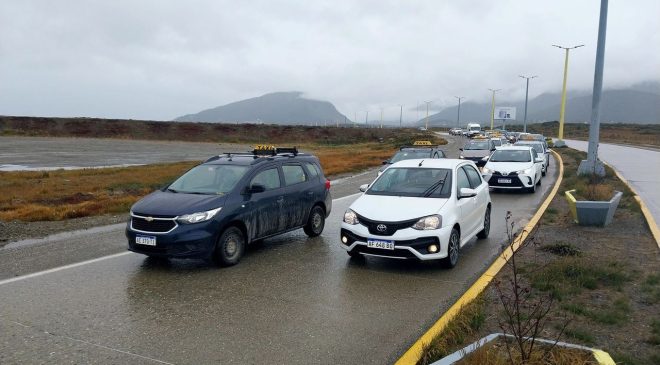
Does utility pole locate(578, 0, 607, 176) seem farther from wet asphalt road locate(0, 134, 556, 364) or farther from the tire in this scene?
the tire

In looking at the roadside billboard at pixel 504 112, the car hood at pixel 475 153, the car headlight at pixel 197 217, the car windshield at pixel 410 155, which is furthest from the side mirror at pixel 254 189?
the roadside billboard at pixel 504 112

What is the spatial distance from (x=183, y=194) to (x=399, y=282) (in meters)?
3.48

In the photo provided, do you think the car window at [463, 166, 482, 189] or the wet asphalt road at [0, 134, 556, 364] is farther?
the car window at [463, 166, 482, 189]

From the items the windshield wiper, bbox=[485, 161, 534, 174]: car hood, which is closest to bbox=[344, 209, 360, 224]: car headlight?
the windshield wiper

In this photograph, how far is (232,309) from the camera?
Answer: 5.96 metres

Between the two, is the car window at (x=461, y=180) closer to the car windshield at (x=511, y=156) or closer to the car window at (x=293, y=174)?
the car window at (x=293, y=174)

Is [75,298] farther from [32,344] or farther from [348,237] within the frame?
[348,237]

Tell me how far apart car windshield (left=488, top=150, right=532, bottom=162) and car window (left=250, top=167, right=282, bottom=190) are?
11.7 m

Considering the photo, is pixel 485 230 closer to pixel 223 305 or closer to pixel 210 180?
pixel 210 180

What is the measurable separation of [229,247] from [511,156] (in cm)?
1384

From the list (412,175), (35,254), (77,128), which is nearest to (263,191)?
(412,175)

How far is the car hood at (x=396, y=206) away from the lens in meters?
7.46

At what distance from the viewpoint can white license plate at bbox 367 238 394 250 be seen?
7.27m

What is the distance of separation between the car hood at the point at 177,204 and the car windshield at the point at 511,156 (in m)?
13.3
